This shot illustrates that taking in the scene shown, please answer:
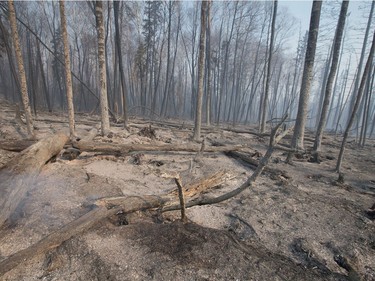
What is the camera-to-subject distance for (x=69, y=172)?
15.0 ft

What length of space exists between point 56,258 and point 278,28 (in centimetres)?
2992

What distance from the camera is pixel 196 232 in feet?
9.45

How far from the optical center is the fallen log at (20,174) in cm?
285

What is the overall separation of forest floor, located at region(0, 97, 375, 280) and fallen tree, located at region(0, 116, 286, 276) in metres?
0.10

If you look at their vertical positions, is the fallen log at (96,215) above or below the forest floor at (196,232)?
above

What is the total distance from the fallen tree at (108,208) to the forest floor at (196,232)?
96mm

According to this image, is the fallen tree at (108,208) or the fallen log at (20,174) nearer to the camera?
the fallen tree at (108,208)

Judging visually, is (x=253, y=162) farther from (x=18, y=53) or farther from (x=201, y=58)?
(x=18, y=53)

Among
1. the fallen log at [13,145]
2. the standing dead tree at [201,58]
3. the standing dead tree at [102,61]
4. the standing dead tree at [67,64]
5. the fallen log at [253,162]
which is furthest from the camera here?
the standing dead tree at [201,58]

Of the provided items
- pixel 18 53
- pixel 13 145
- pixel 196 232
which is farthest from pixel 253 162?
pixel 18 53

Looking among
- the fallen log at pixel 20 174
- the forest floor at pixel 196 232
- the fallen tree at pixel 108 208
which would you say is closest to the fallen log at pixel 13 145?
the forest floor at pixel 196 232

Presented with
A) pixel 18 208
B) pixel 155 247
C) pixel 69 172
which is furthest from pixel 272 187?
pixel 18 208

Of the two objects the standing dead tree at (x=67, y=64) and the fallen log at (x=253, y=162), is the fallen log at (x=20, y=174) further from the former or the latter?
the fallen log at (x=253, y=162)

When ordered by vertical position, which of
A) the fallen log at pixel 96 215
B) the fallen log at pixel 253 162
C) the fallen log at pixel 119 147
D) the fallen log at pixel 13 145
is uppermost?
the fallen log at pixel 13 145
